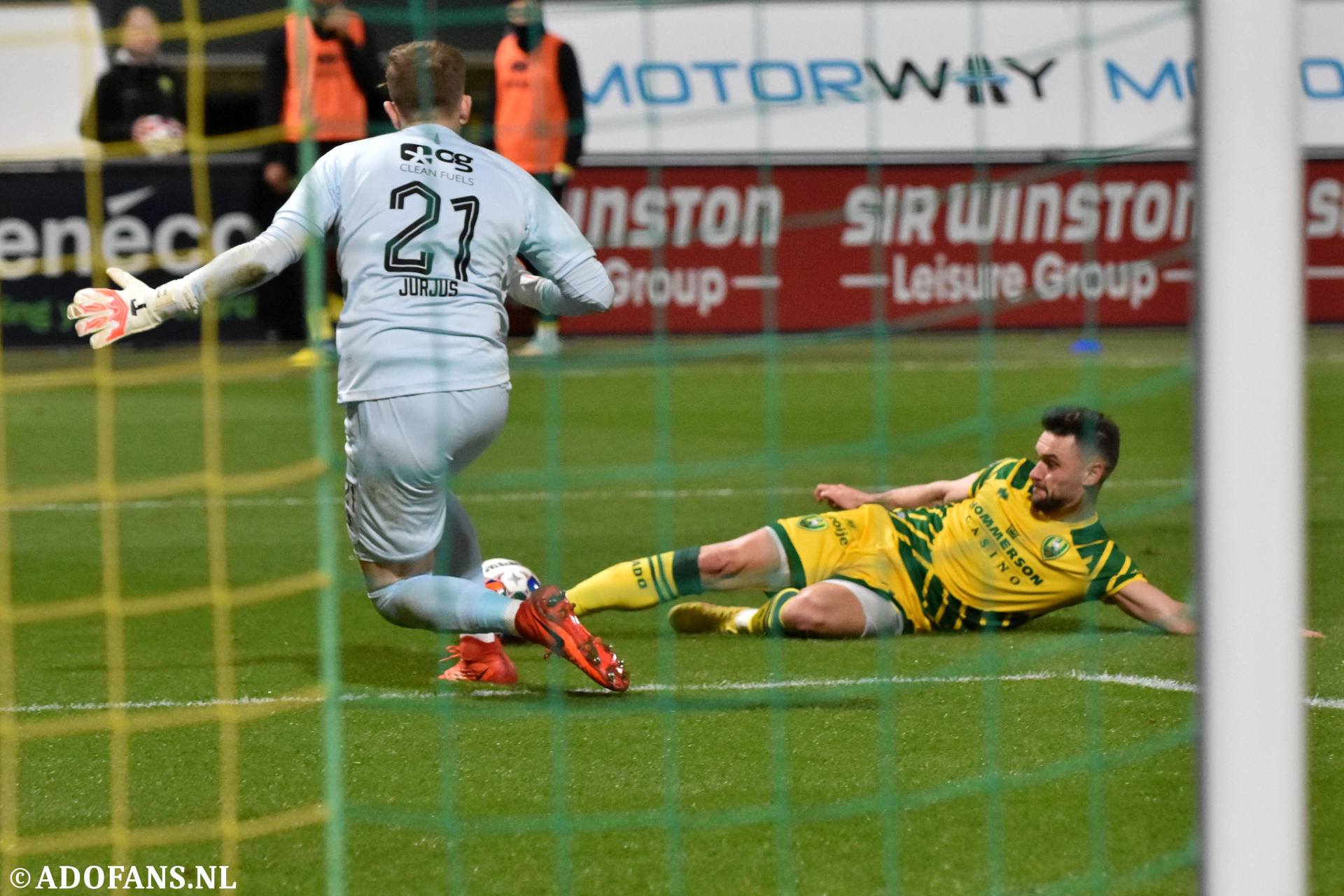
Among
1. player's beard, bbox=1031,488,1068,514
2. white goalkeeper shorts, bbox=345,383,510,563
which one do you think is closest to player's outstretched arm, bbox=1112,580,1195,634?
player's beard, bbox=1031,488,1068,514

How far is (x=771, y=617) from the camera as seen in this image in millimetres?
5883

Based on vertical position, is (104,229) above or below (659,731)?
above

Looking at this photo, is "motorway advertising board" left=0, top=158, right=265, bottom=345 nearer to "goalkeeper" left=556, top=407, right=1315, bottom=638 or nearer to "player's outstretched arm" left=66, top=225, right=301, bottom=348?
"goalkeeper" left=556, top=407, right=1315, bottom=638

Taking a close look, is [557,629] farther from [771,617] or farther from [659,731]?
[771,617]

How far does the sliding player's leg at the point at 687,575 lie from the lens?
591 centimetres

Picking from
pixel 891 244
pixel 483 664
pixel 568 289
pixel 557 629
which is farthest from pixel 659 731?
pixel 891 244

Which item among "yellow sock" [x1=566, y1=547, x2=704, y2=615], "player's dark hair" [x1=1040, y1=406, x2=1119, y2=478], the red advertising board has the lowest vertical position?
"yellow sock" [x1=566, y1=547, x2=704, y2=615]

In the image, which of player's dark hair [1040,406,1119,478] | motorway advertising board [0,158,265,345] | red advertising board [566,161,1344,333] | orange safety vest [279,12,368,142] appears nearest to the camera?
player's dark hair [1040,406,1119,478]

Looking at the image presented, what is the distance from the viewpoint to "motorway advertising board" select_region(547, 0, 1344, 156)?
16656mm

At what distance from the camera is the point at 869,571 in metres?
5.85

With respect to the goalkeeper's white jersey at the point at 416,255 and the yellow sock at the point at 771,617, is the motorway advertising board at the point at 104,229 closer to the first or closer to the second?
the yellow sock at the point at 771,617

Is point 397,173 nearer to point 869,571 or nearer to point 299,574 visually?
point 869,571

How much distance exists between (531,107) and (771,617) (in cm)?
806

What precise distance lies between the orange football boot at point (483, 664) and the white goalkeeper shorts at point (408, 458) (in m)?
0.43
